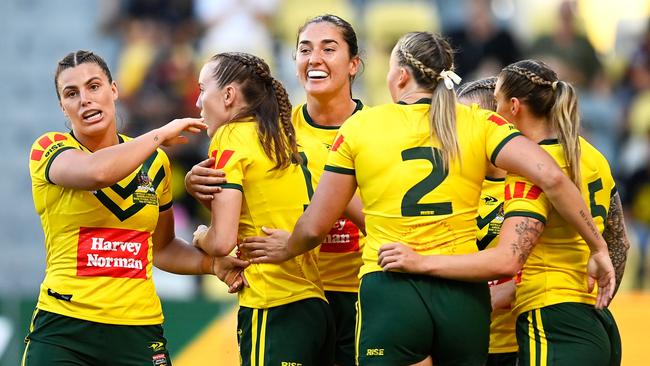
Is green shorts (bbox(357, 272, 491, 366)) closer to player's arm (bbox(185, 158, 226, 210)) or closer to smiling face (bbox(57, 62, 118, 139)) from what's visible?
player's arm (bbox(185, 158, 226, 210))

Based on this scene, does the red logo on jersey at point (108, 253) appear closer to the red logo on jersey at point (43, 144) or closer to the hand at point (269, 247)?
the red logo on jersey at point (43, 144)

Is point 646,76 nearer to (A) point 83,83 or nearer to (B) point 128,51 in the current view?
(B) point 128,51

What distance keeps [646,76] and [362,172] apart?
869 cm

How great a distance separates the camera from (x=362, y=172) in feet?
15.2

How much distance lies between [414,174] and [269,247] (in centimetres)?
80

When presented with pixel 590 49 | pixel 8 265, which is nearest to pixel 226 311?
pixel 8 265

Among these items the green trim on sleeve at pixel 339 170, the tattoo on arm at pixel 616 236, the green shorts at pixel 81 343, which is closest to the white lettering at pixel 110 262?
the green shorts at pixel 81 343

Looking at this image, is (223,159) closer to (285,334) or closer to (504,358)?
(285,334)

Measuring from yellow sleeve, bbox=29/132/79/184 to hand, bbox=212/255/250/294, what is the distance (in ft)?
2.86

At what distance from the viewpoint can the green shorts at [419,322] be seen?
4504 mm

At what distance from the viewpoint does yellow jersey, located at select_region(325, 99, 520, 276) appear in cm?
457

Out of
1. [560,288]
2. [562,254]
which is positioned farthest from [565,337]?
[562,254]

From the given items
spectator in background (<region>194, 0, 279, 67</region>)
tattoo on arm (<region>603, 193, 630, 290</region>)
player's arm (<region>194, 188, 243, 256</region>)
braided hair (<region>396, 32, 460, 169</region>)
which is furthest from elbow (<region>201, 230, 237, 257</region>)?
spectator in background (<region>194, 0, 279, 67</region>)

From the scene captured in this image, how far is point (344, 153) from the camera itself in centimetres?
469
